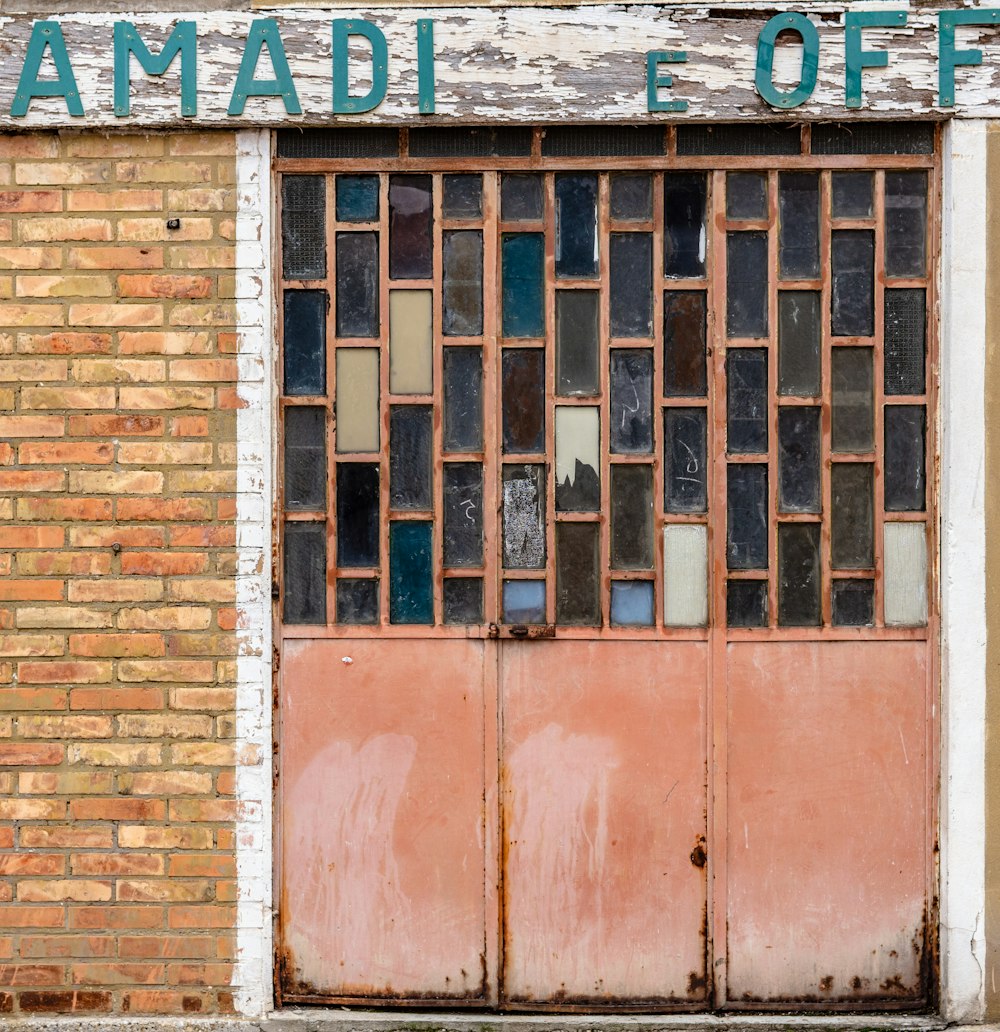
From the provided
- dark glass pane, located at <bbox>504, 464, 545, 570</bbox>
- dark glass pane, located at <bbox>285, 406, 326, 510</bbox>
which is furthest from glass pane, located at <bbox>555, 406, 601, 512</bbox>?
dark glass pane, located at <bbox>285, 406, 326, 510</bbox>

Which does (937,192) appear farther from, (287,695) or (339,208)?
(287,695)

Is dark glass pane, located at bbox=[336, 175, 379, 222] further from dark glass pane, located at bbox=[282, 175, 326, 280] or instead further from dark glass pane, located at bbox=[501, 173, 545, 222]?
dark glass pane, located at bbox=[501, 173, 545, 222]

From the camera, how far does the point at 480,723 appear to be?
12.5 feet

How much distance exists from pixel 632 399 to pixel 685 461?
0.92 feet

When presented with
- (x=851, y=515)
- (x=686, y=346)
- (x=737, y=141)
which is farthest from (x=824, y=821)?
(x=737, y=141)

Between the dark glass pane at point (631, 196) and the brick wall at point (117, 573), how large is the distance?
1.30m

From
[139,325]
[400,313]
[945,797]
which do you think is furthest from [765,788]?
[139,325]

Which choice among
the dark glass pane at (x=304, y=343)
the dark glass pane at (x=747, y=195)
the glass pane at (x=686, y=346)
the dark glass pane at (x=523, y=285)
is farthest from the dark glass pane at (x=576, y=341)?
the dark glass pane at (x=304, y=343)

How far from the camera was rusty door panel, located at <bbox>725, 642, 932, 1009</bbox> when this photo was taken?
379 cm

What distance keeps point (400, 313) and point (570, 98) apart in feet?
2.99

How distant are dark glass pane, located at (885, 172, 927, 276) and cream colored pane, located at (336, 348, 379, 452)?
5.89ft

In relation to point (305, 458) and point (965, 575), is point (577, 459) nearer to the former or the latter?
point (305, 458)

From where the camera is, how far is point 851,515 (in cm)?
381

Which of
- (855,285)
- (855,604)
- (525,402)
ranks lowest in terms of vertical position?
(855,604)
